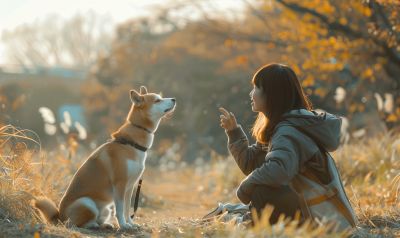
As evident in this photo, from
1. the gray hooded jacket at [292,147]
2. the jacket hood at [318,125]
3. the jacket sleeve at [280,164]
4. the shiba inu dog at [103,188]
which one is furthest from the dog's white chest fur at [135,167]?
the jacket hood at [318,125]

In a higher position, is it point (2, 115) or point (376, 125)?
point (2, 115)

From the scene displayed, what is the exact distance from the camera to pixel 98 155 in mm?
5684

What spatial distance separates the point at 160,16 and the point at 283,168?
14.8m

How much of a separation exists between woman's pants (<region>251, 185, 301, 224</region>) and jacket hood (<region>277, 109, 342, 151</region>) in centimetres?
42

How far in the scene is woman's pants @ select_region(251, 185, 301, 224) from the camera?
178 inches

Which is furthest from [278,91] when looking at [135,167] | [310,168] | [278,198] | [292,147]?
[135,167]

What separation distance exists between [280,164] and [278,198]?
1.07 ft

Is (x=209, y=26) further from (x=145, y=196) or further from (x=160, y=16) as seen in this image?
(x=145, y=196)

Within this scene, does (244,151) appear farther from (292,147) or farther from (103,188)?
(103,188)

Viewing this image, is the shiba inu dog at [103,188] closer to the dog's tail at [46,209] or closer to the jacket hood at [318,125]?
the dog's tail at [46,209]

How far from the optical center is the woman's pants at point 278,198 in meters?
4.51

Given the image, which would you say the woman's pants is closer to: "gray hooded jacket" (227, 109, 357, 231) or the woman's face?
"gray hooded jacket" (227, 109, 357, 231)

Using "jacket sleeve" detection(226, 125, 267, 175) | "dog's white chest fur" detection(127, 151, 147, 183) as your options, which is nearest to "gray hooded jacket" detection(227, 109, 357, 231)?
"jacket sleeve" detection(226, 125, 267, 175)

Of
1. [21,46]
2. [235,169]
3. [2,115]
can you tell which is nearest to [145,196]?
[235,169]
